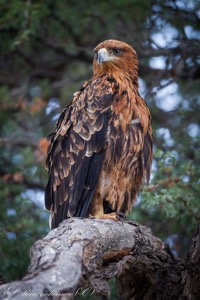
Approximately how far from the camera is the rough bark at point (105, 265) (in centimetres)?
338

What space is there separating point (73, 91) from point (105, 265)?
4070 millimetres

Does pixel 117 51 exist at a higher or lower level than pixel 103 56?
higher

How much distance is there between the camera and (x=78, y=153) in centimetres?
606

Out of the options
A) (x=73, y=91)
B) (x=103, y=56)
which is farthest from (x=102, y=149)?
(x=73, y=91)

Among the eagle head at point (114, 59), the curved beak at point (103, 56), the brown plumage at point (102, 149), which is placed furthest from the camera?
the eagle head at point (114, 59)

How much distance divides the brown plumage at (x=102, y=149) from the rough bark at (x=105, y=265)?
793 mm

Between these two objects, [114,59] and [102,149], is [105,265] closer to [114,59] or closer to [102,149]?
[102,149]

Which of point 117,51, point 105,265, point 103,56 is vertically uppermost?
point 117,51

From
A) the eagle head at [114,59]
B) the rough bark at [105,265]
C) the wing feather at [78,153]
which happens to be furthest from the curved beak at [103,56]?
the rough bark at [105,265]

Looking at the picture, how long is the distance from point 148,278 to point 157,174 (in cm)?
204

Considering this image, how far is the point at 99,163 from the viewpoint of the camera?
19.1 ft

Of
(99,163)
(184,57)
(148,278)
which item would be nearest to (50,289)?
(148,278)

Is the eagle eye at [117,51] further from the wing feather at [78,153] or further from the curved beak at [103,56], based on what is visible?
the wing feather at [78,153]

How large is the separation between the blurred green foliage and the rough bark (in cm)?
132
